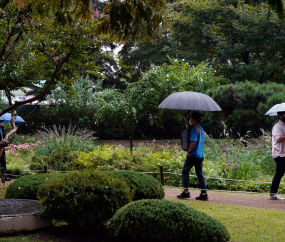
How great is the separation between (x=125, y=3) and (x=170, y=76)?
1154cm

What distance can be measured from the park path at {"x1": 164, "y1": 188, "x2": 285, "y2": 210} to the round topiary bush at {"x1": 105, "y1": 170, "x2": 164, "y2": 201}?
133 cm

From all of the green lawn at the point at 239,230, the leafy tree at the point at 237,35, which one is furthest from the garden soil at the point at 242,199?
the leafy tree at the point at 237,35

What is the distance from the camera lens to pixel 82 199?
482 cm

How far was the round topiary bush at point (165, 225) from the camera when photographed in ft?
13.8

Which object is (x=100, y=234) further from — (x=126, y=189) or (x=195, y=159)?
(x=195, y=159)

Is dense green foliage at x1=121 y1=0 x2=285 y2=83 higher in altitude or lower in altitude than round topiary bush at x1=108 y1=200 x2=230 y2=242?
higher

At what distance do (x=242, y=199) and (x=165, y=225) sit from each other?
3.61m

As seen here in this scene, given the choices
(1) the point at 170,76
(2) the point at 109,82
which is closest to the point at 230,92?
(1) the point at 170,76

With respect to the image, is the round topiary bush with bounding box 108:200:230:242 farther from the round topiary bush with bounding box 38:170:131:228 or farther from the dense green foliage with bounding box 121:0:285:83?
the dense green foliage with bounding box 121:0:285:83

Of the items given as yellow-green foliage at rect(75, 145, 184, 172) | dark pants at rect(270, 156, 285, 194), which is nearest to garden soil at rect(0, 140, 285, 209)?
dark pants at rect(270, 156, 285, 194)

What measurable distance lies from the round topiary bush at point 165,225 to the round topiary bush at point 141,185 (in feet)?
4.87

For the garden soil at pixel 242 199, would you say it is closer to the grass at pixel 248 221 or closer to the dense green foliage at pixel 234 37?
the grass at pixel 248 221

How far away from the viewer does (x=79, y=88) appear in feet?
70.7

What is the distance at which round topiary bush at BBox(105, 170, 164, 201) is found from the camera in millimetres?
6074
